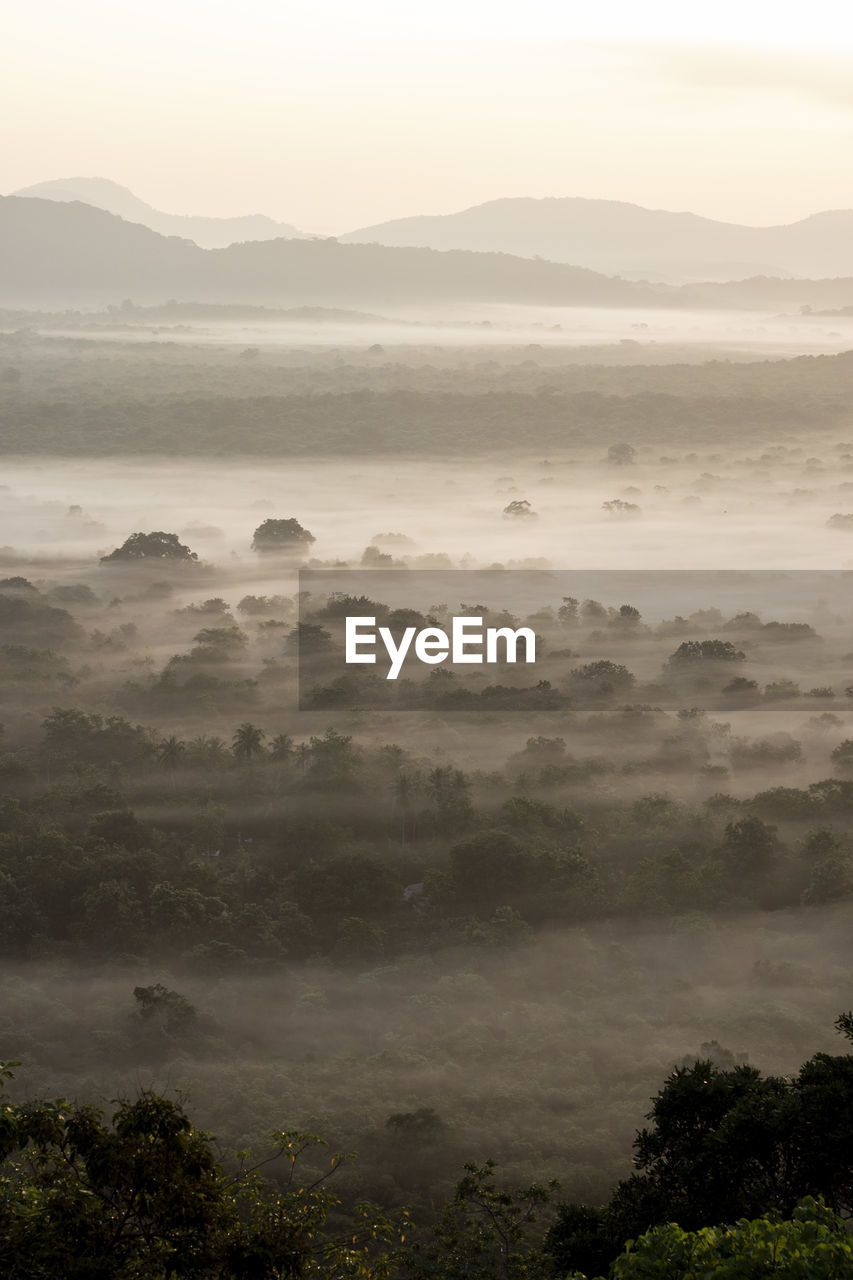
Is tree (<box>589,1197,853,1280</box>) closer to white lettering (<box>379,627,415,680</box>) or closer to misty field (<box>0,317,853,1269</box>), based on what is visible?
misty field (<box>0,317,853,1269</box>)

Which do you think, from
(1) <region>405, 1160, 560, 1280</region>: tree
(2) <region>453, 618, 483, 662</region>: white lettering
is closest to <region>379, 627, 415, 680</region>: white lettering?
(2) <region>453, 618, 483, 662</region>: white lettering

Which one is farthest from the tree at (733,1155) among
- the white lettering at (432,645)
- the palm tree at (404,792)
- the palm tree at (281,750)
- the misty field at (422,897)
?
the white lettering at (432,645)

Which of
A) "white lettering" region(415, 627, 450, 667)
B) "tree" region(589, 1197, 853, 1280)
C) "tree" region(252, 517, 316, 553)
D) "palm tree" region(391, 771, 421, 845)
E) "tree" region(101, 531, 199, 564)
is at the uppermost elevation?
"tree" region(252, 517, 316, 553)

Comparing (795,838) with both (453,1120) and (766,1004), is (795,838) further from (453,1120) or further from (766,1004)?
(453,1120)

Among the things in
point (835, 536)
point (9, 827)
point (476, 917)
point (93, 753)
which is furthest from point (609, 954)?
point (835, 536)

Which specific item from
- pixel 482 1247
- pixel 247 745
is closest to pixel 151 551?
pixel 247 745

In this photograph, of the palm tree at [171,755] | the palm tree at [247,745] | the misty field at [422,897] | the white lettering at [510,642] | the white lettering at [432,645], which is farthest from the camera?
the white lettering at [432,645]

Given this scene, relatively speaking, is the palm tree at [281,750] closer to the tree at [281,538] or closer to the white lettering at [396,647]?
the white lettering at [396,647]
